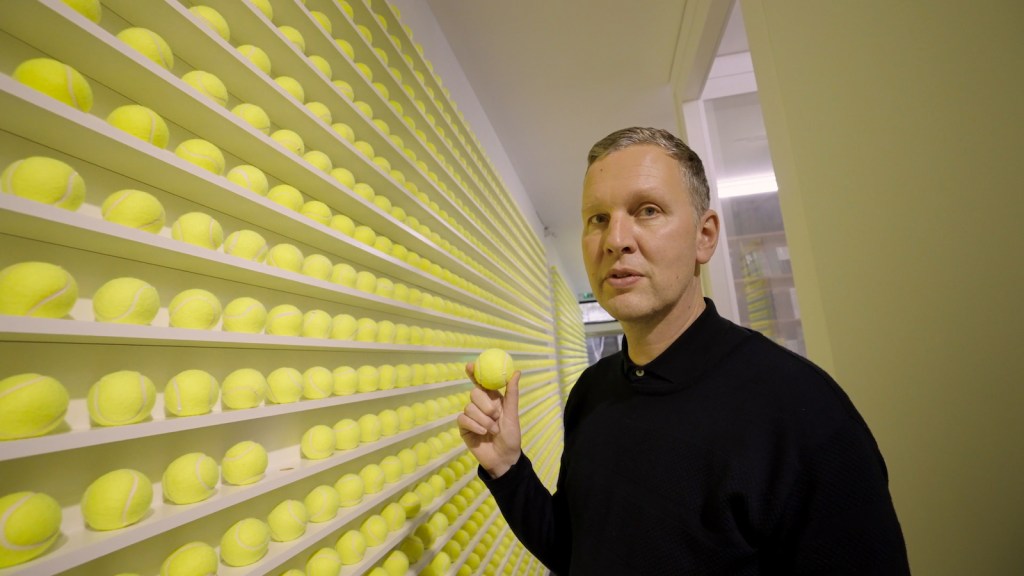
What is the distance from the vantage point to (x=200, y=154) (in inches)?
41.5

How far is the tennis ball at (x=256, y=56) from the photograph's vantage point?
1248 millimetres

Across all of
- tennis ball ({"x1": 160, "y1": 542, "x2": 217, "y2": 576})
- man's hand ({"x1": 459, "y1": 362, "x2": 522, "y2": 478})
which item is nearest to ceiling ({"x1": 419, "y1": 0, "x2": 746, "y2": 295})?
man's hand ({"x1": 459, "y1": 362, "x2": 522, "y2": 478})

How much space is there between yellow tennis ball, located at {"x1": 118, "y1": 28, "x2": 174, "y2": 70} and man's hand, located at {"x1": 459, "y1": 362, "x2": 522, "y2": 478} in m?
1.11

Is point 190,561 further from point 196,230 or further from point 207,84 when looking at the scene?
point 207,84

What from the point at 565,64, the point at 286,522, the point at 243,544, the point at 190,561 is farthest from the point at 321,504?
the point at 565,64

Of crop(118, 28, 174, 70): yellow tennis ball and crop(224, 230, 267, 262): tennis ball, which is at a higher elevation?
crop(118, 28, 174, 70): yellow tennis ball

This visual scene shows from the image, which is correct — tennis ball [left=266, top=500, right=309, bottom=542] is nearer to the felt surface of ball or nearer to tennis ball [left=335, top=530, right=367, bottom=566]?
tennis ball [left=335, top=530, right=367, bottom=566]

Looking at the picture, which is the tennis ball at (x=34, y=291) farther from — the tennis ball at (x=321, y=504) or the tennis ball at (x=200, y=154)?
the tennis ball at (x=321, y=504)

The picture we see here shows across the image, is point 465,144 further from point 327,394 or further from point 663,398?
point 663,398

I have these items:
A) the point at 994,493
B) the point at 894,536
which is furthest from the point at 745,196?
the point at 894,536

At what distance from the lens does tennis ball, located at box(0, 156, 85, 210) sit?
71 centimetres

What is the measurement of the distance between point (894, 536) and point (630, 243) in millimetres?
755

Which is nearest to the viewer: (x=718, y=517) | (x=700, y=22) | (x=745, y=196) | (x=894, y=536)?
(x=894, y=536)

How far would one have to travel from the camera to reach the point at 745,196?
3.51 m
